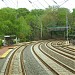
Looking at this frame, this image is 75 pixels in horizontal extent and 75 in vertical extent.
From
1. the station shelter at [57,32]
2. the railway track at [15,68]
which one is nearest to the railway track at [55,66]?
the railway track at [15,68]

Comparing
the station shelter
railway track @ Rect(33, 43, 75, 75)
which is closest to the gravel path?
railway track @ Rect(33, 43, 75, 75)

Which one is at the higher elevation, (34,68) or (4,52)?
(34,68)

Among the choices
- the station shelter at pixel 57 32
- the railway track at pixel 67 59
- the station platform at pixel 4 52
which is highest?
the station shelter at pixel 57 32

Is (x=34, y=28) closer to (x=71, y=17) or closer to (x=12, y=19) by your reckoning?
(x=71, y=17)

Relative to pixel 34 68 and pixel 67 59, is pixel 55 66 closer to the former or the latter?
pixel 34 68

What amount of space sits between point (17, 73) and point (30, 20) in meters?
83.1

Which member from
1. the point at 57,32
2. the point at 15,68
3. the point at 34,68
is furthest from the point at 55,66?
the point at 57,32

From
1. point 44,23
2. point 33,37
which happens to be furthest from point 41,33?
point 44,23

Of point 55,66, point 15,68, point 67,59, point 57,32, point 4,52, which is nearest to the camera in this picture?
point 15,68

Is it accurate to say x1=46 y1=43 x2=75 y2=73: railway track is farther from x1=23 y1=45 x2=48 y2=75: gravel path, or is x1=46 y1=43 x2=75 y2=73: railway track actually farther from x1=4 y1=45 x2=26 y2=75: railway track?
x1=4 y1=45 x2=26 y2=75: railway track

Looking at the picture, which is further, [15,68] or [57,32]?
[57,32]

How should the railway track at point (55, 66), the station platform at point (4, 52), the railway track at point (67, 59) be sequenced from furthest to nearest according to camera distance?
1. the station platform at point (4, 52)
2. the railway track at point (67, 59)
3. the railway track at point (55, 66)

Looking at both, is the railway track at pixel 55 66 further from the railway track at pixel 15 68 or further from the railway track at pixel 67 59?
the railway track at pixel 15 68

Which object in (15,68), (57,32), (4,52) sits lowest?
(4,52)
